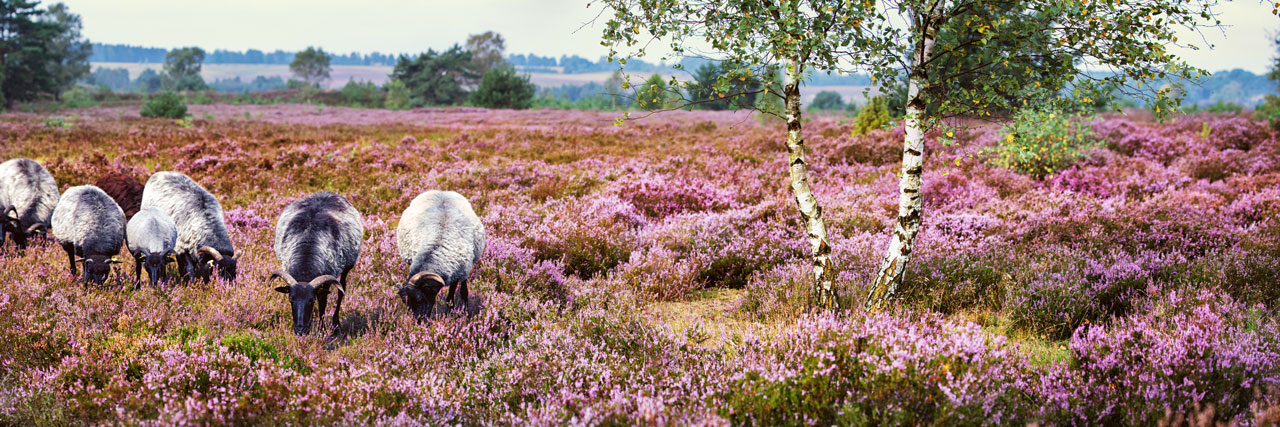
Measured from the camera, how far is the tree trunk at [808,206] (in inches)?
186

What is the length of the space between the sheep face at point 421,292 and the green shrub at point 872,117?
1434 centimetres

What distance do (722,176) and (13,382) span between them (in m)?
10.8

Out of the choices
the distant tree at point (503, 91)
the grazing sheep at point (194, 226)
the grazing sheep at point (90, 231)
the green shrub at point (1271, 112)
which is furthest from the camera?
the distant tree at point (503, 91)

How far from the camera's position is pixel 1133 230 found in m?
7.33

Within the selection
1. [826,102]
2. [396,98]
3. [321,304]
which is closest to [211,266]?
[321,304]

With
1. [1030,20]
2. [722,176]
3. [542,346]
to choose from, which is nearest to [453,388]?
[542,346]

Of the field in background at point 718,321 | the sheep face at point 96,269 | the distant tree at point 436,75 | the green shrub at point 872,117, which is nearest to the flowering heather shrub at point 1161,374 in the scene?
the field in background at point 718,321

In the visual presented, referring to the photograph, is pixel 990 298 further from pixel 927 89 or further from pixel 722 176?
pixel 722 176

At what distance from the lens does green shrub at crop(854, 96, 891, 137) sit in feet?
54.2

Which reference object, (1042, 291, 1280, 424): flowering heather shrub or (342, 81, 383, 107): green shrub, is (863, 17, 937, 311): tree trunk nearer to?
(1042, 291, 1280, 424): flowering heather shrub

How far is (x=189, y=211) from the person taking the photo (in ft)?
21.8

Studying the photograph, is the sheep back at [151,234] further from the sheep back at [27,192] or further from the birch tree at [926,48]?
the birch tree at [926,48]

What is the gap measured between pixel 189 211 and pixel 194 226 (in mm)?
412

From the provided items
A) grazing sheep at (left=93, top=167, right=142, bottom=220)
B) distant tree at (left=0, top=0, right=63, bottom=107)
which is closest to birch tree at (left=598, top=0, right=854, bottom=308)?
grazing sheep at (left=93, top=167, right=142, bottom=220)
